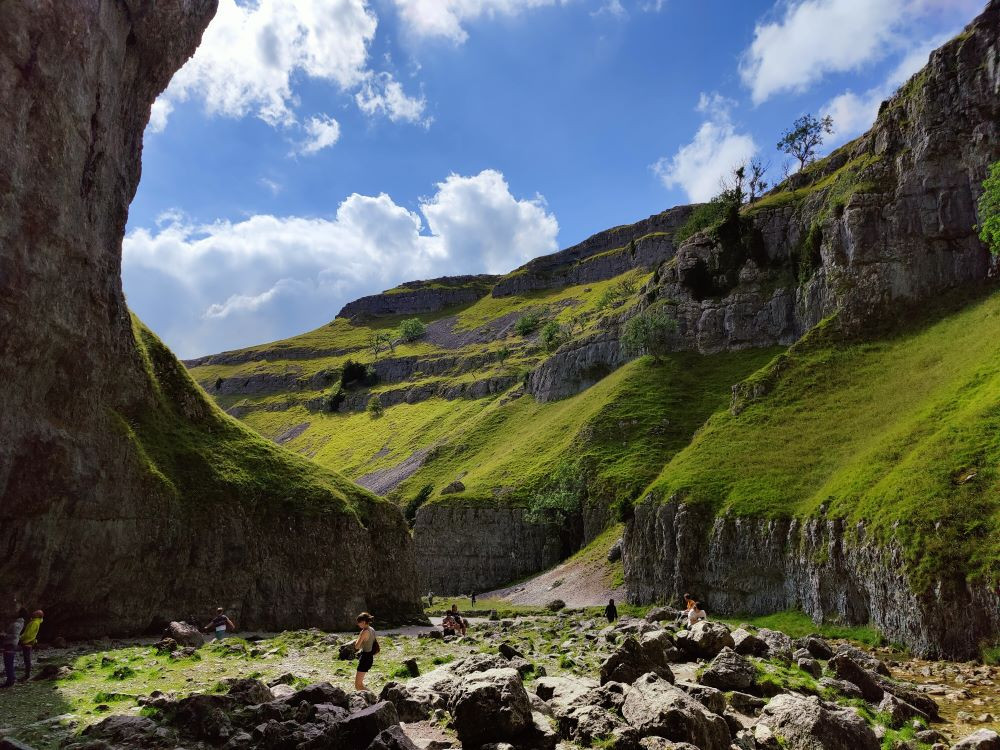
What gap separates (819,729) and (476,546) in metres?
90.2

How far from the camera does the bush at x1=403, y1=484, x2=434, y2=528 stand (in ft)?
405

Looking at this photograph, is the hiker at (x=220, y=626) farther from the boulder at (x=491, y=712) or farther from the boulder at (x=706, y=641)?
the boulder at (x=491, y=712)

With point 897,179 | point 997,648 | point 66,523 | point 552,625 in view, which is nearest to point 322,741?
point 66,523

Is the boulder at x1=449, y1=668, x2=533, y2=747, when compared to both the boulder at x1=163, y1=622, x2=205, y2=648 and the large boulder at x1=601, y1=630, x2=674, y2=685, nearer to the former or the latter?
the large boulder at x1=601, y1=630, x2=674, y2=685

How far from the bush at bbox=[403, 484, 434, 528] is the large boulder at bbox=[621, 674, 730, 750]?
358ft

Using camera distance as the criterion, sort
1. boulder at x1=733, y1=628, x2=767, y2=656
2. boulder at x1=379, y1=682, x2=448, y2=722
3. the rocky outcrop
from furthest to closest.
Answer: the rocky outcrop
boulder at x1=733, y1=628, x2=767, y2=656
boulder at x1=379, y1=682, x2=448, y2=722

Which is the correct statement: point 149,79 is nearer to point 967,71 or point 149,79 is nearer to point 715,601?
point 715,601

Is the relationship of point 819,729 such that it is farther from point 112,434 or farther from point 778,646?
point 112,434

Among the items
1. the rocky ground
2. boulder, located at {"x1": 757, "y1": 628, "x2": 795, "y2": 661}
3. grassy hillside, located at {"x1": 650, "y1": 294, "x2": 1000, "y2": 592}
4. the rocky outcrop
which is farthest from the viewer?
the rocky outcrop

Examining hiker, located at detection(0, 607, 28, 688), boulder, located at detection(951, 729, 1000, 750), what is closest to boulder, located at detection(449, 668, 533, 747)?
boulder, located at detection(951, 729, 1000, 750)

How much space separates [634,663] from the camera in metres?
21.5

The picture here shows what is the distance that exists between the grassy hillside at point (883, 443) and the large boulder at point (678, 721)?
26.9 metres

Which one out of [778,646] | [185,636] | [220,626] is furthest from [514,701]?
[220,626]

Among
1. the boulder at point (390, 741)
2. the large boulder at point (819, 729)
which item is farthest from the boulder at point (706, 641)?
the boulder at point (390, 741)
